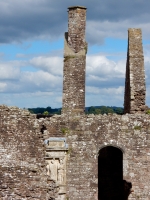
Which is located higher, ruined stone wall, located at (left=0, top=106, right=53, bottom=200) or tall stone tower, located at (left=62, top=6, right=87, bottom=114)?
tall stone tower, located at (left=62, top=6, right=87, bottom=114)

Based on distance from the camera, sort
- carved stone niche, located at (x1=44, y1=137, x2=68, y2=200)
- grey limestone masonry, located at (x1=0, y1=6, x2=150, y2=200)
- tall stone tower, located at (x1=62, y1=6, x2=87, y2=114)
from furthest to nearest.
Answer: tall stone tower, located at (x1=62, y1=6, x2=87, y2=114) → carved stone niche, located at (x1=44, y1=137, x2=68, y2=200) → grey limestone masonry, located at (x1=0, y1=6, x2=150, y2=200)

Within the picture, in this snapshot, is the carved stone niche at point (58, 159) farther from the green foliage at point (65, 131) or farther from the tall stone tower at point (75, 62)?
the tall stone tower at point (75, 62)

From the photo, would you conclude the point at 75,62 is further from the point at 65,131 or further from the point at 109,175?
the point at 109,175

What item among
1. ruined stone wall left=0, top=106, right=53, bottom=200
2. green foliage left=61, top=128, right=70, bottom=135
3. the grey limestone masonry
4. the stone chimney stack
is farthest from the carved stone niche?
ruined stone wall left=0, top=106, right=53, bottom=200

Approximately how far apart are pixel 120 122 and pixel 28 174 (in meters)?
6.21

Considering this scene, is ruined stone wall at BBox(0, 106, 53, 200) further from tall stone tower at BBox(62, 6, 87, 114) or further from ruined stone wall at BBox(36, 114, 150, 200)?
tall stone tower at BBox(62, 6, 87, 114)

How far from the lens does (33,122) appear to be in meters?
16.7

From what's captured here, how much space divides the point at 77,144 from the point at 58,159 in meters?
0.98

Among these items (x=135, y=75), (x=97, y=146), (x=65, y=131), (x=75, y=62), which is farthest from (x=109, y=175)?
(x=75, y=62)

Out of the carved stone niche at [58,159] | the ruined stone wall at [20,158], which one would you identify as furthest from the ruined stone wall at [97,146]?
the ruined stone wall at [20,158]

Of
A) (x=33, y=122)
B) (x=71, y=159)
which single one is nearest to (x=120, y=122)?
(x=71, y=159)

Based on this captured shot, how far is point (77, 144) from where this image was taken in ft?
68.5

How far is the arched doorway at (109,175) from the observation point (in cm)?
2411

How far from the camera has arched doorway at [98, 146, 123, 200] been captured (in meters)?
24.1
